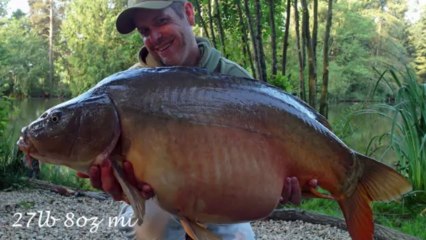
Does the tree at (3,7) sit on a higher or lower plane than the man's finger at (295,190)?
higher

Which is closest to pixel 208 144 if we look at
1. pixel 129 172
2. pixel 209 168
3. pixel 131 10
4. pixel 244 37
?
pixel 209 168

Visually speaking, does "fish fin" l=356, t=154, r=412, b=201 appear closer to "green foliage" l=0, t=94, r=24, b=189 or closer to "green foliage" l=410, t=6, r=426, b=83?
"green foliage" l=0, t=94, r=24, b=189

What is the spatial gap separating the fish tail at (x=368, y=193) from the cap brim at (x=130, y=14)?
980 millimetres

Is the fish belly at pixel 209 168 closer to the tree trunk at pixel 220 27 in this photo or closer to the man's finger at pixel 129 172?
the man's finger at pixel 129 172

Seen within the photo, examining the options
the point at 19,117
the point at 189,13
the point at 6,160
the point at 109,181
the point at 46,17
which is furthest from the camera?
the point at 46,17

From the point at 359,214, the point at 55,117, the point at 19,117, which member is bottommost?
the point at 19,117

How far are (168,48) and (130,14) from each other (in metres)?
0.22

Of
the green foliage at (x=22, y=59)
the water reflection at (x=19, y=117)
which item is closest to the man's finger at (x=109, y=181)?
the water reflection at (x=19, y=117)

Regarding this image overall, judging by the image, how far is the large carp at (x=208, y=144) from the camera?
1.64 m

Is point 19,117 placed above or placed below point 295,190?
below

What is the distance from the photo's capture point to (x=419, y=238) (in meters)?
4.02

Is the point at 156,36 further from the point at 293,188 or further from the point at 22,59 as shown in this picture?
the point at 22,59

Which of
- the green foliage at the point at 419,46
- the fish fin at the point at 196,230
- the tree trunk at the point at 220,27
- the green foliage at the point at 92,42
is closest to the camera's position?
Result: the fish fin at the point at 196,230

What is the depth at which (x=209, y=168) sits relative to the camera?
167cm
